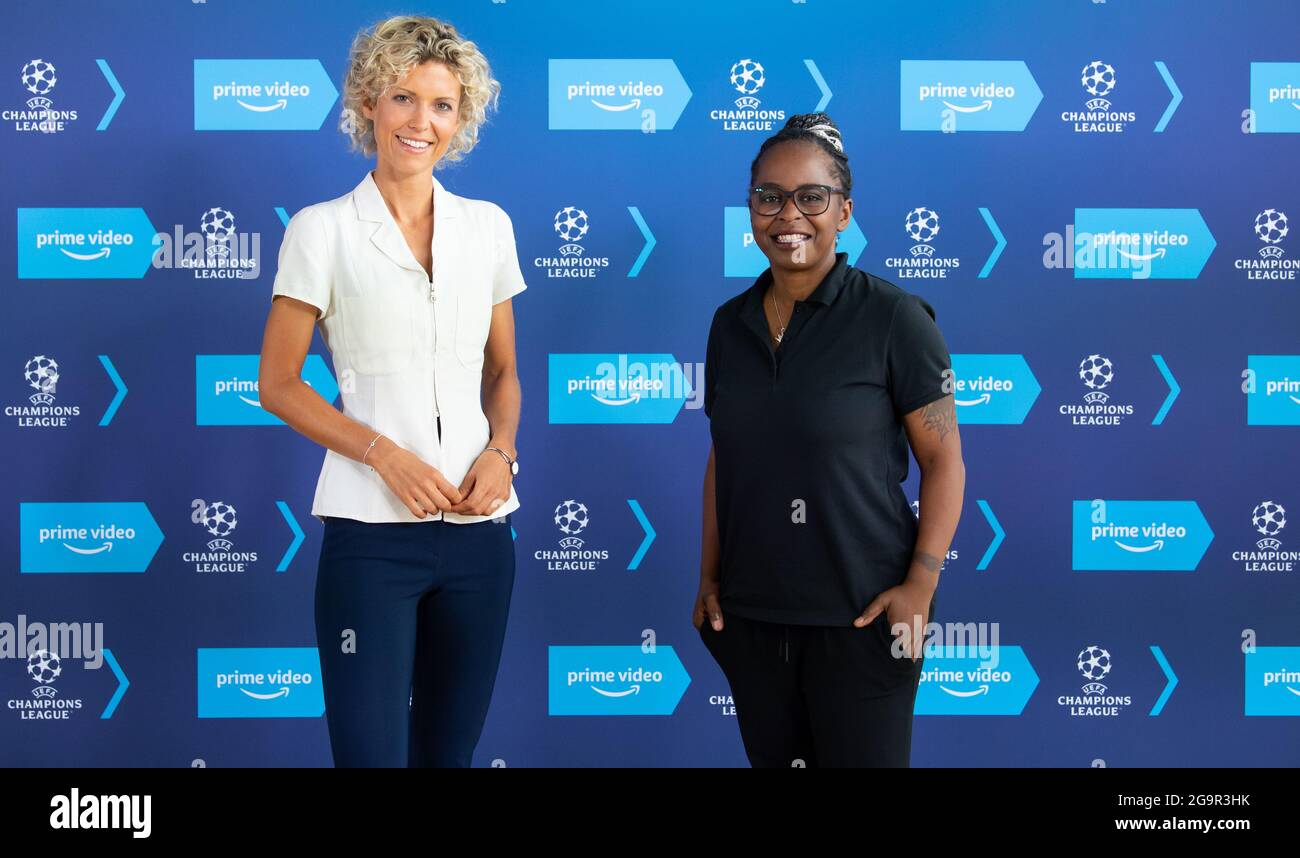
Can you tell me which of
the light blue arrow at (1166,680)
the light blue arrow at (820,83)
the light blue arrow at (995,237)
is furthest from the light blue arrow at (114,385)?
the light blue arrow at (1166,680)

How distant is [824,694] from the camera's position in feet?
5.87

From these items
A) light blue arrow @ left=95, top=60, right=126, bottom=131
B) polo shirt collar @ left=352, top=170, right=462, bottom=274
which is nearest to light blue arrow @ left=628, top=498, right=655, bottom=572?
polo shirt collar @ left=352, top=170, right=462, bottom=274

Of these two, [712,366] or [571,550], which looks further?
[571,550]

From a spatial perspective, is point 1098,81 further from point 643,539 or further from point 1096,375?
point 643,539

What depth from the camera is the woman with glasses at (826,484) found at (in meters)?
1.77

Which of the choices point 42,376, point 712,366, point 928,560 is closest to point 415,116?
point 712,366

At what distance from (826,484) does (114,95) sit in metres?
2.28

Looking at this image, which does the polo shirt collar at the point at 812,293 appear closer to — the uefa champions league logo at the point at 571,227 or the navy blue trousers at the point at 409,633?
the navy blue trousers at the point at 409,633

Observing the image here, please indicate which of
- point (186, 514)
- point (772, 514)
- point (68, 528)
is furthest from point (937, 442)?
point (68, 528)

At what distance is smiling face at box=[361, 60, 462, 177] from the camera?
1.96m

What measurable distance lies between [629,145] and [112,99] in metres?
1.41

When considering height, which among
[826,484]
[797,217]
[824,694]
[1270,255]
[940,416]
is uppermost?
[1270,255]

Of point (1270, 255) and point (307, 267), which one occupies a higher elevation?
point (1270, 255)
